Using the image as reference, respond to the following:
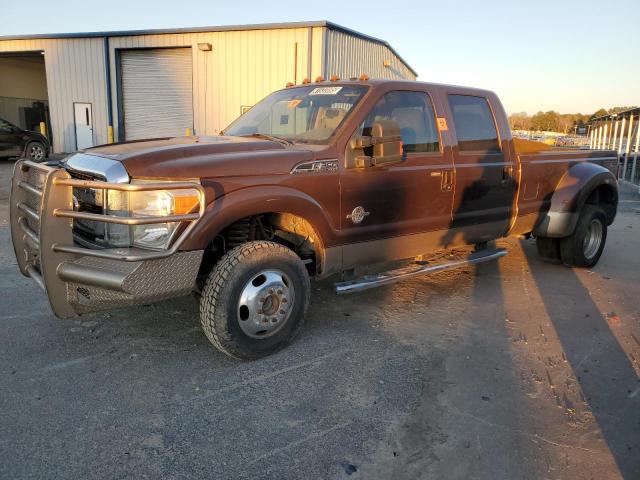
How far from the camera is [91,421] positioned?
9.43ft

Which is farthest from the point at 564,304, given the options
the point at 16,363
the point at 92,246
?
the point at 16,363

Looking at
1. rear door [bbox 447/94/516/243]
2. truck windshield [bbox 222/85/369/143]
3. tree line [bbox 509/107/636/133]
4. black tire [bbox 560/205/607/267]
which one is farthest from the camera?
tree line [bbox 509/107/636/133]

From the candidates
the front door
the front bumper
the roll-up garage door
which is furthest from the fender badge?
the roll-up garage door

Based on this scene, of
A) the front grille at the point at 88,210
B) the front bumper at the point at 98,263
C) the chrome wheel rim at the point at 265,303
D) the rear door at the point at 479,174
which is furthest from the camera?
the rear door at the point at 479,174

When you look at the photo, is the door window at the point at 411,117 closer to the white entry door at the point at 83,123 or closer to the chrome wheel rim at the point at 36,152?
the chrome wheel rim at the point at 36,152

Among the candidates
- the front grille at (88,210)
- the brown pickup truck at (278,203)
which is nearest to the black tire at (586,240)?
the brown pickup truck at (278,203)

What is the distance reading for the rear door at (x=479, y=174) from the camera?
15.9ft

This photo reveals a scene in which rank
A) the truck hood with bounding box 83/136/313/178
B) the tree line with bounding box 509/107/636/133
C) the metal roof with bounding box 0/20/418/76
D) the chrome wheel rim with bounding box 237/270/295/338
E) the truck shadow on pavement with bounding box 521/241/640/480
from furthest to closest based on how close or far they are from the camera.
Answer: the tree line with bounding box 509/107/636/133 < the metal roof with bounding box 0/20/418/76 < the chrome wheel rim with bounding box 237/270/295/338 < the truck hood with bounding box 83/136/313/178 < the truck shadow on pavement with bounding box 521/241/640/480

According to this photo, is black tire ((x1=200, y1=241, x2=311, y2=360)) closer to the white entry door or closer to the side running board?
the side running board

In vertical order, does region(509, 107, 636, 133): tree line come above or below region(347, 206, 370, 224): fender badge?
above

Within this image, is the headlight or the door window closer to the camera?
the headlight

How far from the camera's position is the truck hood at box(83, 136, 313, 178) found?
3184mm

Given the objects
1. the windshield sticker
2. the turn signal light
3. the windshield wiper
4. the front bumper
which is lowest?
the front bumper

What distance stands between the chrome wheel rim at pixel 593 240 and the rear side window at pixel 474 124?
2074 millimetres
